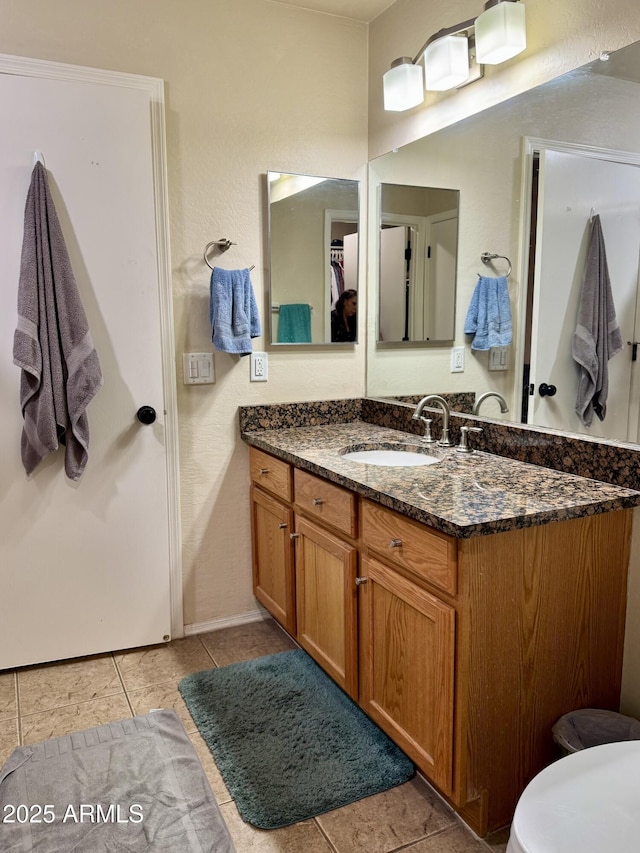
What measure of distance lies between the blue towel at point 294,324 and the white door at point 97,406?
489mm

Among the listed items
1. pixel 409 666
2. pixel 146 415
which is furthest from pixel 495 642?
pixel 146 415

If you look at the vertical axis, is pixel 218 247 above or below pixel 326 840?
above

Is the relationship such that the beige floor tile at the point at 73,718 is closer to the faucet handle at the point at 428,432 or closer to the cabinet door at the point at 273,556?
the cabinet door at the point at 273,556

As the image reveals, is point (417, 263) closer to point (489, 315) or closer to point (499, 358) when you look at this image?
point (489, 315)

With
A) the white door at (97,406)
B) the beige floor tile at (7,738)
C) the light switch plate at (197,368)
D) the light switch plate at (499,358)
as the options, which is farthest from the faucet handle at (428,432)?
the beige floor tile at (7,738)

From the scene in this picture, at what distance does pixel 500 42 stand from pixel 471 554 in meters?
1.46

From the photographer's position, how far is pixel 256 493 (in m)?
2.59

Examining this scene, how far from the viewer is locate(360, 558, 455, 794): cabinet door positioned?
4.91ft

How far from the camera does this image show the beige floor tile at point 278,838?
61.2 inches

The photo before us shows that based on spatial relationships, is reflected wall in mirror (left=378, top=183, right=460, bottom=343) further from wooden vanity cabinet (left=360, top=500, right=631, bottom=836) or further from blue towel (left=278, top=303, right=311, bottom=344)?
wooden vanity cabinet (left=360, top=500, right=631, bottom=836)

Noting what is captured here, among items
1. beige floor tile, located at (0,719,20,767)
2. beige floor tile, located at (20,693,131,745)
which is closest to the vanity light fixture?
beige floor tile, located at (20,693,131,745)

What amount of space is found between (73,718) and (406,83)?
2.43m

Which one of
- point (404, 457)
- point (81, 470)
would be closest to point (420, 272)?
point (404, 457)

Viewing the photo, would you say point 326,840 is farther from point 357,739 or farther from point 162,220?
point 162,220
